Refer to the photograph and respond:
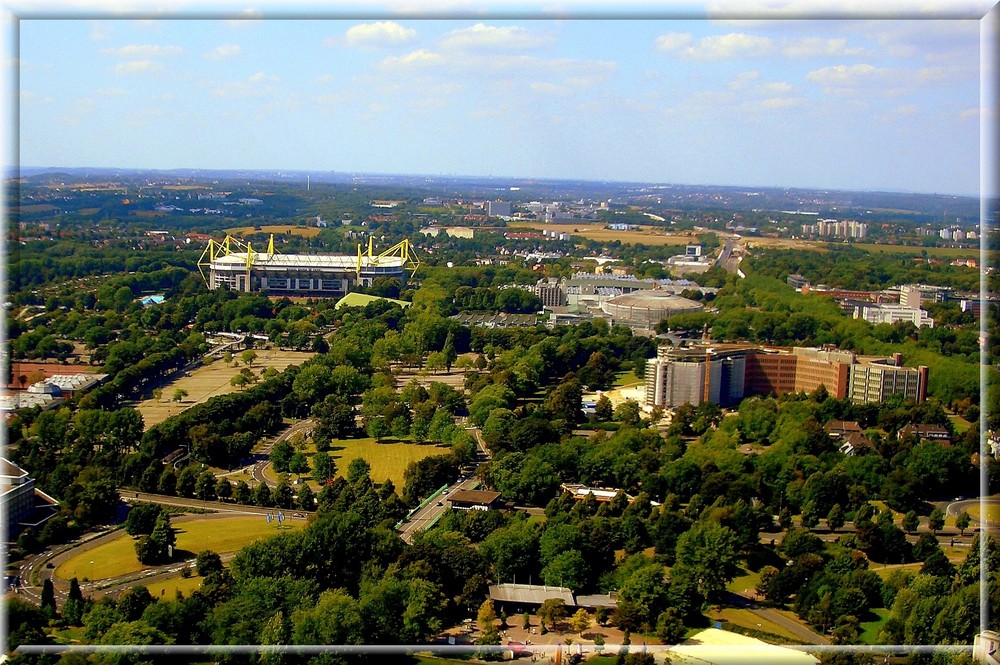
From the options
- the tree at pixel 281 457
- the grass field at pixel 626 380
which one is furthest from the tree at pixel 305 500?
the grass field at pixel 626 380

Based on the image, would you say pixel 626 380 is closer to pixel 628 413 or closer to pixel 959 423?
pixel 628 413

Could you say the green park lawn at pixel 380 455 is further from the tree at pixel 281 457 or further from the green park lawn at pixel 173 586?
the green park lawn at pixel 173 586

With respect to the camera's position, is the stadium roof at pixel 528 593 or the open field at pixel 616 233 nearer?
the stadium roof at pixel 528 593

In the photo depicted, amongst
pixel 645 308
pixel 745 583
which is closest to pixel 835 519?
pixel 745 583

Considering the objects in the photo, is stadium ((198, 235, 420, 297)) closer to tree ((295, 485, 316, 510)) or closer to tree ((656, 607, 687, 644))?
tree ((295, 485, 316, 510))

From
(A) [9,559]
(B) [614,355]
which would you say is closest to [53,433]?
(A) [9,559]
